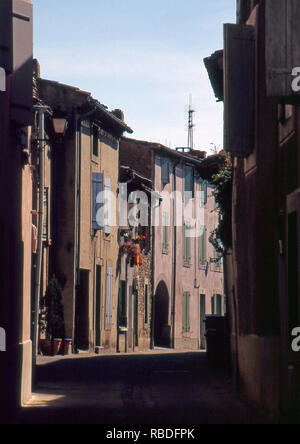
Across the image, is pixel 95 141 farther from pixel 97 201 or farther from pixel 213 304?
pixel 213 304

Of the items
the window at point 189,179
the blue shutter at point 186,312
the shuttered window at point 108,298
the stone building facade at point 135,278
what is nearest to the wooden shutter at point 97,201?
the shuttered window at point 108,298

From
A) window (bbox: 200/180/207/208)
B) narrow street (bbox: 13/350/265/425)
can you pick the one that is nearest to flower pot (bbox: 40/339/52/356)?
narrow street (bbox: 13/350/265/425)

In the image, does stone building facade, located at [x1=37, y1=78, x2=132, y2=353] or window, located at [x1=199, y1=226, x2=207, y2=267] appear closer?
stone building facade, located at [x1=37, y1=78, x2=132, y2=353]

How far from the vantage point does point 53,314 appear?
27.2 m

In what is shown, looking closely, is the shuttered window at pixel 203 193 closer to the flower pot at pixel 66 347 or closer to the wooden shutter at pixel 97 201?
the wooden shutter at pixel 97 201

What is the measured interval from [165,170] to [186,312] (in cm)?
610

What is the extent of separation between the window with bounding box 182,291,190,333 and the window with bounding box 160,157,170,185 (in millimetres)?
4966

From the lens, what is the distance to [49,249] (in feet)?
97.0

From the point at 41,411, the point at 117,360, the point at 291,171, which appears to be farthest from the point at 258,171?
the point at 117,360

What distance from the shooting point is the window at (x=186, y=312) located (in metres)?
42.1

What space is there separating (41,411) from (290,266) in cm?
355

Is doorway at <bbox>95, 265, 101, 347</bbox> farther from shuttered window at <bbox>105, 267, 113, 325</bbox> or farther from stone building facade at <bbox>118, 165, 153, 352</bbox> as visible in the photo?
stone building facade at <bbox>118, 165, 153, 352</bbox>

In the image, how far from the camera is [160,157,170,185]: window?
4081 cm

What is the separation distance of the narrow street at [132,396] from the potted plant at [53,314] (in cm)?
410
